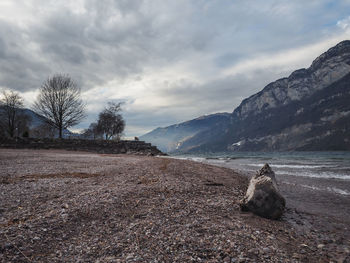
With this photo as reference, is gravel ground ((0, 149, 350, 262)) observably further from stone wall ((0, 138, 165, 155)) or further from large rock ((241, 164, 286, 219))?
stone wall ((0, 138, 165, 155))

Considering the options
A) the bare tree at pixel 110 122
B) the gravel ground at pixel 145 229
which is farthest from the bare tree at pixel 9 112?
the gravel ground at pixel 145 229

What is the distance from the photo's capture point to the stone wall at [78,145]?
28.6 meters

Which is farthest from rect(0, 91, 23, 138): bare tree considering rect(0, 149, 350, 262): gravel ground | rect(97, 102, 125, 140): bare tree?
rect(0, 149, 350, 262): gravel ground

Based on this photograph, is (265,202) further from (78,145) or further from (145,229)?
(78,145)

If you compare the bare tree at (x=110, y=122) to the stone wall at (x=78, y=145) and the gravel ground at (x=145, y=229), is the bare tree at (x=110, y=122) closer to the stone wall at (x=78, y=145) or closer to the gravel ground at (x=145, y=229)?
the stone wall at (x=78, y=145)

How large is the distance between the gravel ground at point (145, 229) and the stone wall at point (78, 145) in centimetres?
2750

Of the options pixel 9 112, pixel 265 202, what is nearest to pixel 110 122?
pixel 9 112

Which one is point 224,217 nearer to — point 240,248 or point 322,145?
point 240,248

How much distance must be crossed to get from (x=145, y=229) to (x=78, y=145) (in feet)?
109

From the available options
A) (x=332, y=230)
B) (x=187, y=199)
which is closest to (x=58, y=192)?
(x=187, y=199)

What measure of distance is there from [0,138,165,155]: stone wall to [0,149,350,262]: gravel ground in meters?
27.5

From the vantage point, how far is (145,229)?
13.9 feet

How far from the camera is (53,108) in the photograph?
36625 mm

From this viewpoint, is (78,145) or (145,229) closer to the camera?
(145,229)
